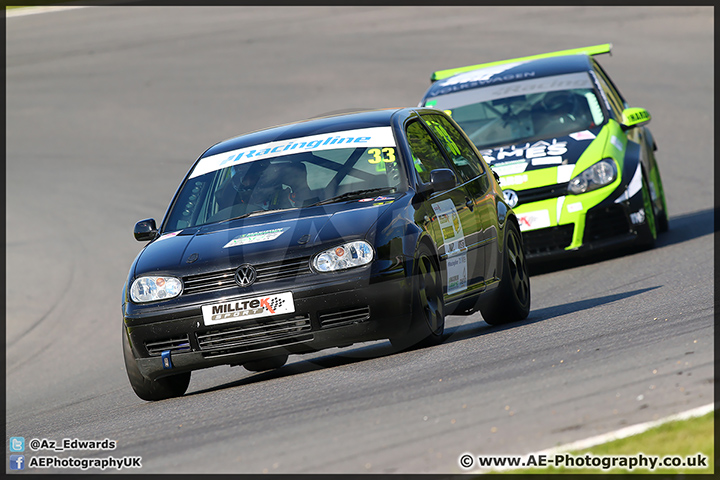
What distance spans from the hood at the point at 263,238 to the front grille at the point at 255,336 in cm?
37

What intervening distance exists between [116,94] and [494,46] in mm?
8938

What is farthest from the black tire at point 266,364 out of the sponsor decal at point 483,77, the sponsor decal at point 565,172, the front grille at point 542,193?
the sponsor decal at point 483,77

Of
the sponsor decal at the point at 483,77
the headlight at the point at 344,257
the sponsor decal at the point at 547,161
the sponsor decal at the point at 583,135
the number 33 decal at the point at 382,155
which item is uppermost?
the number 33 decal at the point at 382,155

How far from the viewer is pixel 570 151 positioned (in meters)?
11.9

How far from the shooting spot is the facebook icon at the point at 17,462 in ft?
18.7

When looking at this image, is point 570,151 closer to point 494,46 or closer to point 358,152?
point 358,152

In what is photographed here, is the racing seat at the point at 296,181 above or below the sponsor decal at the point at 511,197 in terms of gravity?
above

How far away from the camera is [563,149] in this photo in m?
12.0

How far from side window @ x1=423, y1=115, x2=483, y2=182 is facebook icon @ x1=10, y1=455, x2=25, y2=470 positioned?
13.3 feet

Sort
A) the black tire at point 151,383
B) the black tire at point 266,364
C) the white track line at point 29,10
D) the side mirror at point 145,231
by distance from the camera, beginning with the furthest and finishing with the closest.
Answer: the white track line at point 29,10 < the black tire at point 266,364 < the side mirror at point 145,231 < the black tire at point 151,383

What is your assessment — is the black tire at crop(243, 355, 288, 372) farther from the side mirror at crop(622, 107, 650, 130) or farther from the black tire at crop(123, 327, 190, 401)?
the side mirror at crop(622, 107, 650, 130)

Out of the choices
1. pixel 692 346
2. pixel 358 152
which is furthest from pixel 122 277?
pixel 692 346

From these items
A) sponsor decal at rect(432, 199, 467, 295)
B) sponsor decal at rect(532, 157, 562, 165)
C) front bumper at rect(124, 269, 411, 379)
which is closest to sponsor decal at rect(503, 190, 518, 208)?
sponsor decal at rect(532, 157, 562, 165)

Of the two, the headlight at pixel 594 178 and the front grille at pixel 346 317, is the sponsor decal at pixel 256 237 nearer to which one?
the front grille at pixel 346 317
